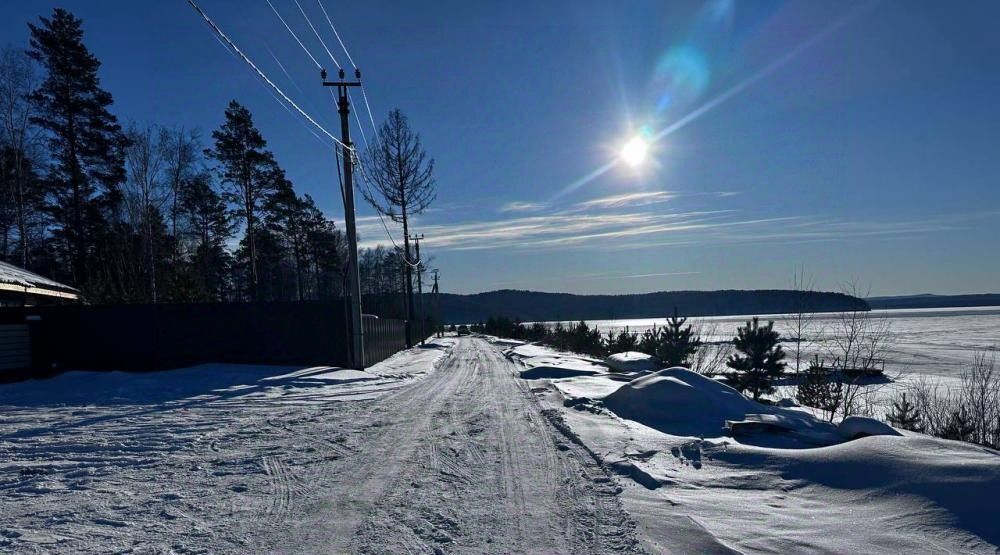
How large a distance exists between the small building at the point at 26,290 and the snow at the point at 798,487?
15.8 meters

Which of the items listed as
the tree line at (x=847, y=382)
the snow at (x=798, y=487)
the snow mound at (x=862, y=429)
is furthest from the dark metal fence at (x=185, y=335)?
the snow mound at (x=862, y=429)

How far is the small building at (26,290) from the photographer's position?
51.2 ft

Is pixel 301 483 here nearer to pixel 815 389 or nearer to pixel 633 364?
pixel 815 389

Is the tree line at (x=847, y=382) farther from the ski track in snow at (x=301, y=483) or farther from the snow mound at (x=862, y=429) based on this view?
the ski track in snow at (x=301, y=483)

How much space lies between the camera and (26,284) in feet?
52.9

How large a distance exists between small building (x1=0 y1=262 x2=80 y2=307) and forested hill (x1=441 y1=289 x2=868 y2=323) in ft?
323

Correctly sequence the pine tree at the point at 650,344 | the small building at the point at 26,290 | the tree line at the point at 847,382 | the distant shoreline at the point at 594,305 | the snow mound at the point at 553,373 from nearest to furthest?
the tree line at the point at 847,382 < the small building at the point at 26,290 < the snow mound at the point at 553,373 < the pine tree at the point at 650,344 < the distant shoreline at the point at 594,305

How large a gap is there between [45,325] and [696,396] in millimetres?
18129

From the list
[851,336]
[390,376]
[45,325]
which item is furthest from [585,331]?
[45,325]

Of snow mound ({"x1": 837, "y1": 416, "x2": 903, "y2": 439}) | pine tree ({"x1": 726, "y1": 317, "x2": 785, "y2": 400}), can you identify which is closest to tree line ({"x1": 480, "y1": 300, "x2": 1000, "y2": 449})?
pine tree ({"x1": 726, "y1": 317, "x2": 785, "y2": 400})

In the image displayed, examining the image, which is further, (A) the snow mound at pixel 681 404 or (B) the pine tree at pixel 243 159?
(B) the pine tree at pixel 243 159

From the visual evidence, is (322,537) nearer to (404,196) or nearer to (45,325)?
(45,325)

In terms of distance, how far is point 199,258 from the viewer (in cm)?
3819

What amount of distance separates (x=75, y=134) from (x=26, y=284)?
13999 mm
